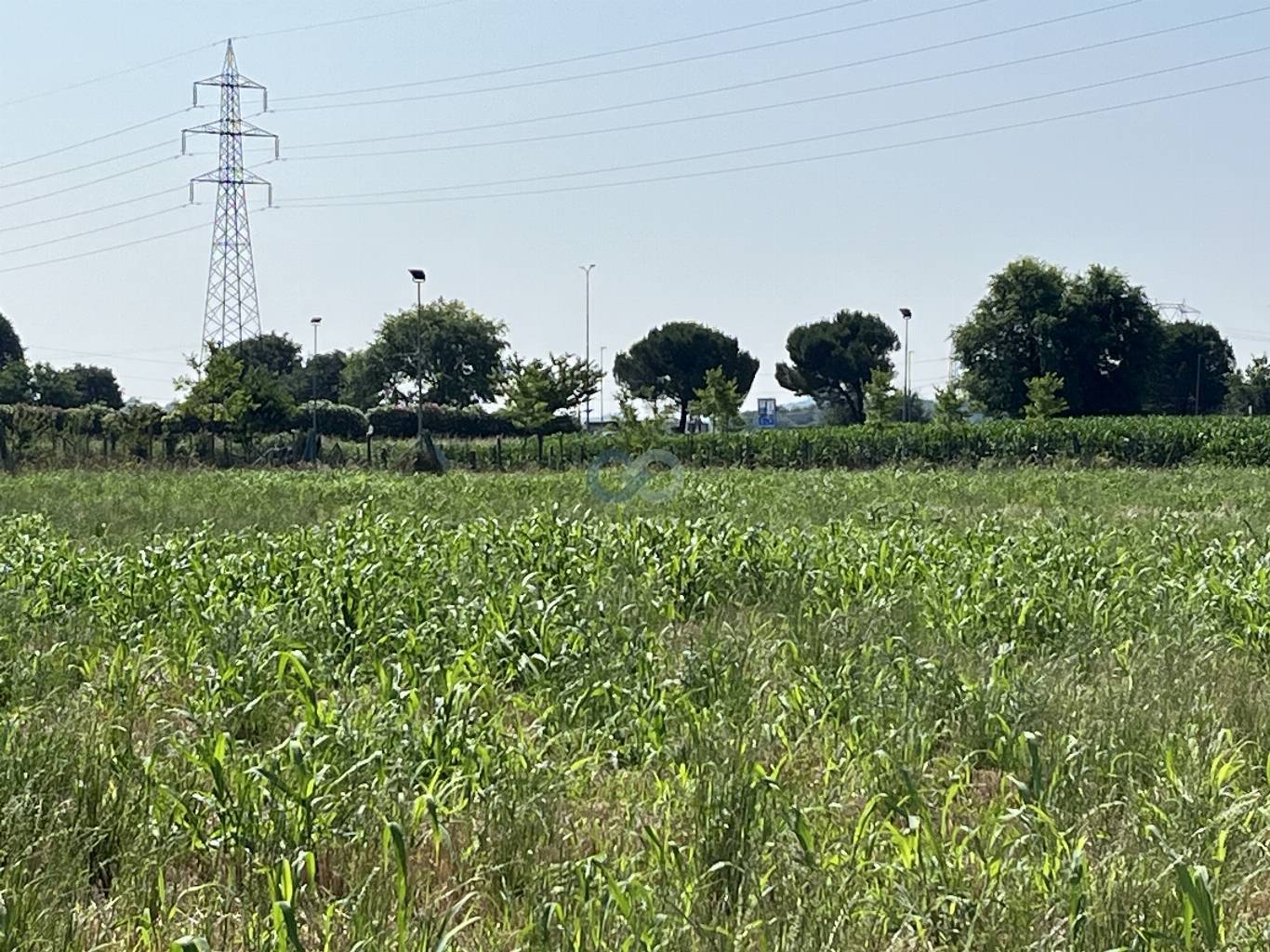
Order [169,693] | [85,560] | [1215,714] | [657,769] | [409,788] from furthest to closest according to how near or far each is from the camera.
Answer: [85,560]
[169,693]
[1215,714]
[657,769]
[409,788]

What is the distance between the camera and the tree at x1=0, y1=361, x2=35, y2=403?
62.3 metres

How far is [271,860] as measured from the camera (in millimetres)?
3051

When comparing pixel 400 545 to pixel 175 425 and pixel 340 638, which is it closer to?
pixel 340 638

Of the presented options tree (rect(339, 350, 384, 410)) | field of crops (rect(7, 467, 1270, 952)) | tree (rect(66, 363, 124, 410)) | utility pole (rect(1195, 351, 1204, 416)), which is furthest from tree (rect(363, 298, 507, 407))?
field of crops (rect(7, 467, 1270, 952))

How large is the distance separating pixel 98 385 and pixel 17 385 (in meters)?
19.8

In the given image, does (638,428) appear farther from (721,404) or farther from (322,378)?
(322,378)

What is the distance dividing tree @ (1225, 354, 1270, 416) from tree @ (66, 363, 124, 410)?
82.9m

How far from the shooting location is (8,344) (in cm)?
8706

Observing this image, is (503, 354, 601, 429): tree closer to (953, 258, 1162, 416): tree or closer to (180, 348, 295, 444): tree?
(180, 348, 295, 444): tree

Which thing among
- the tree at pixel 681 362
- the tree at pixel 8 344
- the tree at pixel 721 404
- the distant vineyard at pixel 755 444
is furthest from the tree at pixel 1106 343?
the tree at pixel 8 344

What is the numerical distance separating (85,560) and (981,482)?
16.9 metres

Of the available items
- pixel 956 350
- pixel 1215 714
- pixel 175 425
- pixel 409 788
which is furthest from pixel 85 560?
pixel 956 350

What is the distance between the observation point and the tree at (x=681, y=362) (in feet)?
282

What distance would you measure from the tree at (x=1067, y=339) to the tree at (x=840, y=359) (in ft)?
74.2
